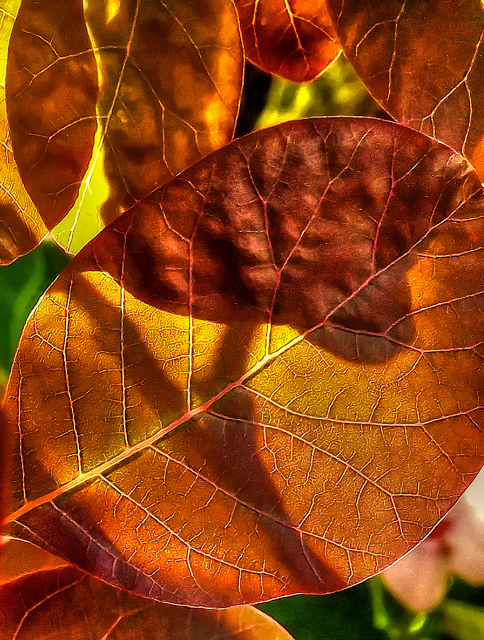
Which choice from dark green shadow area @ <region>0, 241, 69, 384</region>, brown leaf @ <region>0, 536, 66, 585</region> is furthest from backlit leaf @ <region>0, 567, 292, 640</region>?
dark green shadow area @ <region>0, 241, 69, 384</region>

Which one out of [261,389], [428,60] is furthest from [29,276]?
[428,60]

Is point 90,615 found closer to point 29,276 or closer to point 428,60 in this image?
point 29,276

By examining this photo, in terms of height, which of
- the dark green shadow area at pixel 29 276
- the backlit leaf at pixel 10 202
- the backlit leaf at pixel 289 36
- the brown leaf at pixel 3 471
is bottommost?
the brown leaf at pixel 3 471

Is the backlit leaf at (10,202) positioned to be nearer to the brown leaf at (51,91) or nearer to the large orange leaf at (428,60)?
the brown leaf at (51,91)

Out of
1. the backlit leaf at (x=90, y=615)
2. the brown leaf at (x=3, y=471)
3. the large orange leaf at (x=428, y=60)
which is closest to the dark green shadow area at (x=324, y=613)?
the backlit leaf at (x=90, y=615)

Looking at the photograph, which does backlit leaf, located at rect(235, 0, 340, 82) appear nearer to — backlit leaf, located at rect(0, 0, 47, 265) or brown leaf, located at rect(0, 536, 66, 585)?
backlit leaf, located at rect(0, 0, 47, 265)

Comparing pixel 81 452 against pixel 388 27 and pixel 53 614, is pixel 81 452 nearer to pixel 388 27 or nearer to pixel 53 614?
pixel 53 614

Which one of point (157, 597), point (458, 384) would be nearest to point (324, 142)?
point (458, 384)
